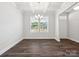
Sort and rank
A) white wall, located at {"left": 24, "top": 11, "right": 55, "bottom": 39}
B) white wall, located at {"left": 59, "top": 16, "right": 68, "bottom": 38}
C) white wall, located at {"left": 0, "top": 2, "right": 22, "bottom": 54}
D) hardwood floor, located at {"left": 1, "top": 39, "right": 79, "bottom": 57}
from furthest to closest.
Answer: white wall, located at {"left": 24, "top": 11, "right": 55, "bottom": 39}, white wall, located at {"left": 59, "top": 16, "right": 68, "bottom": 38}, white wall, located at {"left": 0, "top": 2, "right": 22, "bottom": 54}, hardwood floor, located at {"left": 1, "top": 39, "right": 79, "bottom": 57}

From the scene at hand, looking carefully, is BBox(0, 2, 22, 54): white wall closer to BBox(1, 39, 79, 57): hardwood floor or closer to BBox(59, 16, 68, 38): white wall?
BBox(1, 39, 79, 57): hardwood floor

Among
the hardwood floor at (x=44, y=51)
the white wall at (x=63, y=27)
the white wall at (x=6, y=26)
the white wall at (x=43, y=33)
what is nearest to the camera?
the hardwood floor at (x=44, y=51)

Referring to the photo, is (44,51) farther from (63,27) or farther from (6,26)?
(63,27)

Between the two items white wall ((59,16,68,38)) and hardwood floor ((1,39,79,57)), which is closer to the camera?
hardwood floor ((1,39,79,57))

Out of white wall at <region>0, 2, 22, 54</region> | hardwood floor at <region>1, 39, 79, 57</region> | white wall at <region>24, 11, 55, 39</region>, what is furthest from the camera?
white wall at <region>24, 11, 55, 39</region>

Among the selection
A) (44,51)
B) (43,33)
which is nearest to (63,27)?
(43,33)

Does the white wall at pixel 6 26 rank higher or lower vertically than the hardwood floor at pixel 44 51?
higher

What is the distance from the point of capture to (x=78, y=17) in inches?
180

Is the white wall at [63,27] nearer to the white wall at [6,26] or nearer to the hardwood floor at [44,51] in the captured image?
the hardwood floor at [44,51]

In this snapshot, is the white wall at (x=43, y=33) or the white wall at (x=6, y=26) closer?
the white wall at (x=6, y=26)

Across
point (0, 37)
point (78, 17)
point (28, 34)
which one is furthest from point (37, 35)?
point (0, 37)

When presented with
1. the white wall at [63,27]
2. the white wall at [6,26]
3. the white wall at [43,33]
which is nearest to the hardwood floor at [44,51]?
the white wall at [6,26]

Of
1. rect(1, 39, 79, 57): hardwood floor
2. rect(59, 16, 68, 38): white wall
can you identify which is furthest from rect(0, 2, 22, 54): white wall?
rect(59, 16, 68, 38): white wall

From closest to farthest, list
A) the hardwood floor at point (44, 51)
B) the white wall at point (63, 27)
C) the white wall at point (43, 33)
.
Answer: the hardwood floor at point (44, 51), the white wall at point (63, 27), the white wall at point (43, 33)
